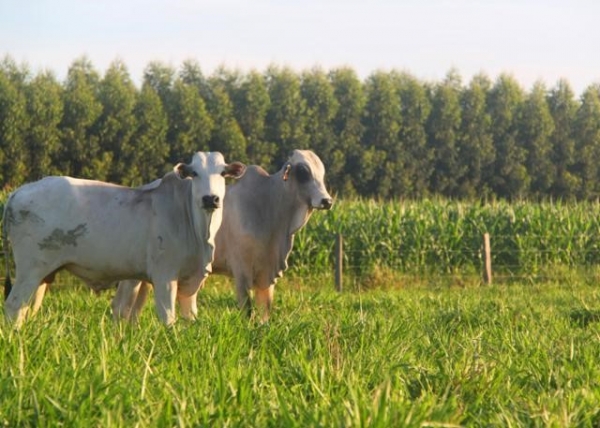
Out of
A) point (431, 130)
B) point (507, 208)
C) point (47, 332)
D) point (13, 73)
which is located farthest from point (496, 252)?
point (13, 73)

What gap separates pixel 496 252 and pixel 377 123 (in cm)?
2183

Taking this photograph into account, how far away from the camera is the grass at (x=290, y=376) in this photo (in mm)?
4031

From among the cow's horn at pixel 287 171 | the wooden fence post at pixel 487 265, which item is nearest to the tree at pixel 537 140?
the wooden fence post at pixel 487 265

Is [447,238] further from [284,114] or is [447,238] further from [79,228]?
[284,114]

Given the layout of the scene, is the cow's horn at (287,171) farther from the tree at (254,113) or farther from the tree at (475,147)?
the tree at (475,147)

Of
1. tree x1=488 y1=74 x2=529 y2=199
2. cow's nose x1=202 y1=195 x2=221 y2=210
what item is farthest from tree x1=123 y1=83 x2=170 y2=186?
cow's nose x1=202 y1=195 x2=221 y2=210

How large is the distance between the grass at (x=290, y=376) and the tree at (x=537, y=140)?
1437 inches

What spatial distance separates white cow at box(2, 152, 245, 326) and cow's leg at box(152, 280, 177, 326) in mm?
18

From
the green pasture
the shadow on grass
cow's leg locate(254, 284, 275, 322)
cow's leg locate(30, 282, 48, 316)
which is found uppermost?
the green pasture

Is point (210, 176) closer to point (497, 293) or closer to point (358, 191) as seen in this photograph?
point (497, 293)

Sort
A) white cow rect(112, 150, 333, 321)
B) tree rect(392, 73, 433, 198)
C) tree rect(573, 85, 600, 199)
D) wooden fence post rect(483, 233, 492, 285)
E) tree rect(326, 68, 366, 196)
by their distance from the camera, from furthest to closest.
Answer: tree rect(573, 85, 600, 199), tree rect(392, 73, 433, 198), tree rect(326, 68, 366, 196), wooden fence post rect(483, 233, 492, 285), white cow rect(112, 150, 333, 321)

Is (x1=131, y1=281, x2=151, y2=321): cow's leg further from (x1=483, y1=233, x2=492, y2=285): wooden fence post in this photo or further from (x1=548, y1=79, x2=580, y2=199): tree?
(x1=548, y1=79, x2=580, y2=199): tree

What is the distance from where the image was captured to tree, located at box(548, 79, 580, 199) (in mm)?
43031

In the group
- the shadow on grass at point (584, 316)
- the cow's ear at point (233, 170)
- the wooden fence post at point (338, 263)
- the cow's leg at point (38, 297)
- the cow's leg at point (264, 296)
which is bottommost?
the wooden fence post at point (338, 263)
